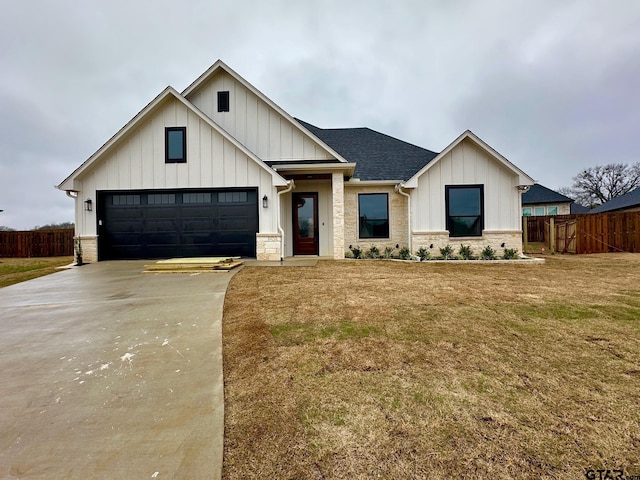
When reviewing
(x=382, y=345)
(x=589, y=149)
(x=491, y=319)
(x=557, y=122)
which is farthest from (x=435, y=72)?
(x=589, y=149)

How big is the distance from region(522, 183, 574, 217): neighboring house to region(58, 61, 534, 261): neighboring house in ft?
64.9

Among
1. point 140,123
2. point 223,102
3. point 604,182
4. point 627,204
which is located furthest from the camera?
point 604,182

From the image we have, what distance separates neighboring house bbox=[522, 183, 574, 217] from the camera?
26.2m

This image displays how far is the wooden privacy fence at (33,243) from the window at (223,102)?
15.1 m

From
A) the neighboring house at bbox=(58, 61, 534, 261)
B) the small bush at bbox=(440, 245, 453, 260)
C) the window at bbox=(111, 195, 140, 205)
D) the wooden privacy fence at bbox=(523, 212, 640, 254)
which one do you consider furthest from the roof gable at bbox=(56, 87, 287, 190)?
the wooden privacy fence at bbox=(523, 212, 640, 254)

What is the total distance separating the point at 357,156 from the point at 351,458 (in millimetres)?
13628

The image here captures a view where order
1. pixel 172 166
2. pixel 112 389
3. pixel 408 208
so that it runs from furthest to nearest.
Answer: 1. pixel 408 208
2. pixel 172 166
3. pixel 112 389

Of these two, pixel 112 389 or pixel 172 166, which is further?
pixel 172 166

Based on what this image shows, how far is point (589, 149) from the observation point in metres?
35.6

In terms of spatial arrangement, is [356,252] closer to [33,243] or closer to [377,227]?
[377,227]

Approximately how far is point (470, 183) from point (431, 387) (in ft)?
35.4

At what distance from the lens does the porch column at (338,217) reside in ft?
35.3

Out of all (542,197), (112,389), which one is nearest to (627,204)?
(542,197)

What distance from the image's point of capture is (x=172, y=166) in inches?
409
